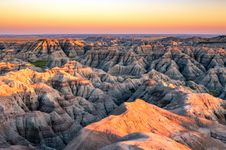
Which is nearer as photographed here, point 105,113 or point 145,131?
point 145,131

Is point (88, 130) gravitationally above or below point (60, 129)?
above

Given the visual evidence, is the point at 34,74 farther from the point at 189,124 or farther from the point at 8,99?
the point at 189,124

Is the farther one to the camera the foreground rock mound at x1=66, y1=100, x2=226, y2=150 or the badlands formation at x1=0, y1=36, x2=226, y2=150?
the badlands formation at x1=0, y1=36, x2=226, y2=150

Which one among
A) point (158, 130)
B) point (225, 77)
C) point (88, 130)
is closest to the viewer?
point (88, 130)

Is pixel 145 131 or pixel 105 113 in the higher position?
pixel 145 131

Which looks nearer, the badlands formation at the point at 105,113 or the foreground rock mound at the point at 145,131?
the foreground rock mound at the point at 145,131

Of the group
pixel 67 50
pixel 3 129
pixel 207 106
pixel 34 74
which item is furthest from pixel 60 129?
pixel 67 50

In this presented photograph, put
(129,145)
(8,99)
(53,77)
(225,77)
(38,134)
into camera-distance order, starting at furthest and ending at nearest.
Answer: (225,77) < (53,77) < (8,99) < (38,134) < (129,145)

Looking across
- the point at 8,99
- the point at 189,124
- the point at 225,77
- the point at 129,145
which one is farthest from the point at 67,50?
the point at 129,145

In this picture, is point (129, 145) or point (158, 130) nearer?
point (129, 145)
